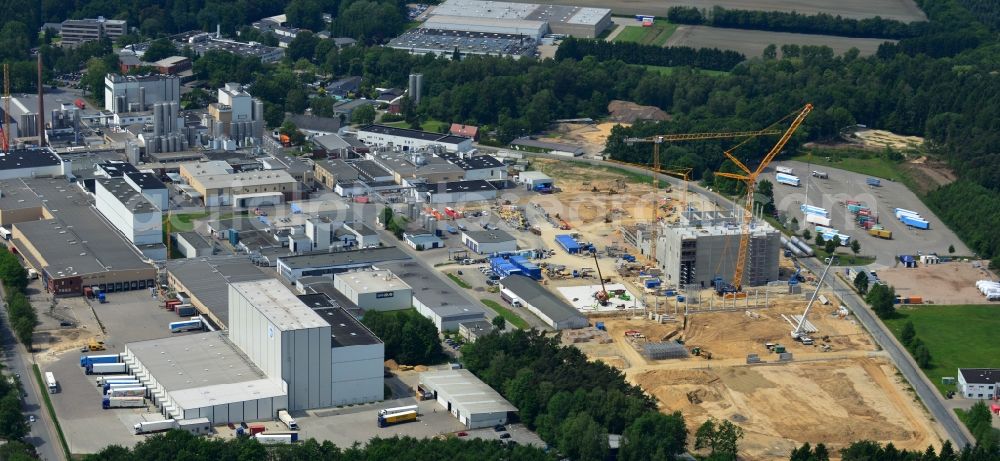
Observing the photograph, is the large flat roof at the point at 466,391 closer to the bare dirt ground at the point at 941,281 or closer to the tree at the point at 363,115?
the bare dirt ground at the point at 941,281

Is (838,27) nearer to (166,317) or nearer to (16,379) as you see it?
(166,317)

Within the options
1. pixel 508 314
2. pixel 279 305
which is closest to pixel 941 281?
pixel 508 314

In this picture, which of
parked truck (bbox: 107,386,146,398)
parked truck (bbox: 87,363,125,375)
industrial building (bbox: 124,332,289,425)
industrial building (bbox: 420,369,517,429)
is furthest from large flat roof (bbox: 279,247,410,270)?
parked truck (bbox: 107,386,146,398)

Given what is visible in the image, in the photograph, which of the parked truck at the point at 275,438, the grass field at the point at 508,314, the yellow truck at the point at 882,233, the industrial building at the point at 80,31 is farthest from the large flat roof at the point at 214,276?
the industrial building at the point at 80,31

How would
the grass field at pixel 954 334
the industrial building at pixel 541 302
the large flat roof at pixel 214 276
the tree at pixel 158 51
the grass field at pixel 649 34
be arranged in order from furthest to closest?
the grass field at pixel 649 34, the tree at pixel 158 51, the industrial building at pixel 541 302, the large flat roof at pixel 214 276, the grass field at pixel 954 334

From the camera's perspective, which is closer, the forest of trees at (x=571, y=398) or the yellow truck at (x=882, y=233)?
the forest of trees at (x=571, y=398)

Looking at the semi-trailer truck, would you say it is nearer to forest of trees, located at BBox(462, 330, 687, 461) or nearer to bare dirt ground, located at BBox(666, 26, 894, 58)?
forest of trees, located at BBox(462, 330, 687, 461)

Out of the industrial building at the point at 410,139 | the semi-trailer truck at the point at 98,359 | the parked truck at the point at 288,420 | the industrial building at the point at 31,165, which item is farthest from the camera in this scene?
the industrial building at the point at 410,139
